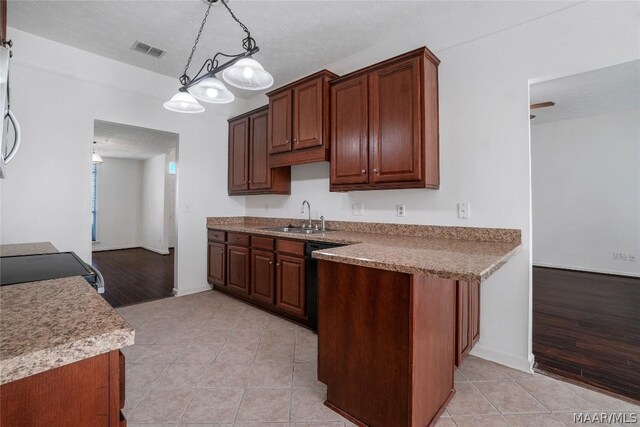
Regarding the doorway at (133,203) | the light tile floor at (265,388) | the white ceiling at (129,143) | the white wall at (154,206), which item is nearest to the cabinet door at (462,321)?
the light tile floor at (265,388)

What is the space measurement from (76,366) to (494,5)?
10.2 ft

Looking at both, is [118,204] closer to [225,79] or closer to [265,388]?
[225,79]

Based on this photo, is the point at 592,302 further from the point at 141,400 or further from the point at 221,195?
the point at 221,195

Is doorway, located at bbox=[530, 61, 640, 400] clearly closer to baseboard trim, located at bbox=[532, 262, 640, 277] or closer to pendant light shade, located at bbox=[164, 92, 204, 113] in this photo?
baseboard trim, located at bbox=[532, 262, 640, 277]

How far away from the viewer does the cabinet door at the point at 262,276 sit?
316 centimetres

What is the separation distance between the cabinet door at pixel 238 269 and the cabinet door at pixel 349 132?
1.45 metres

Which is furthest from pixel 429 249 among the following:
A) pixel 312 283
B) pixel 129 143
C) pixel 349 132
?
pixel 129 143

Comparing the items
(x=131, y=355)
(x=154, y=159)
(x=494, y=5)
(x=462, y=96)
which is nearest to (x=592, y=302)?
(x=462, y=96)

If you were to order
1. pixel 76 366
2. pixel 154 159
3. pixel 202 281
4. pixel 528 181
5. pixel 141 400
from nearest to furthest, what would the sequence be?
pixel 76 366, pixel 141 400, pixel 528 181, pixel 202 281, pixel 154 159

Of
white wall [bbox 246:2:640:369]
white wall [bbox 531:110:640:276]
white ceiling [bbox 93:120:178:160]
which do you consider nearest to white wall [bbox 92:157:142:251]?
white ceiling [bbox 93:120:178:160]

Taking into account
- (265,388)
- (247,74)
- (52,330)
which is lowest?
(265,388)

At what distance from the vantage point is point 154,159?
24.8 ft

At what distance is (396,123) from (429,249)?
3.63ft

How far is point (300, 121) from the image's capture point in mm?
3080
